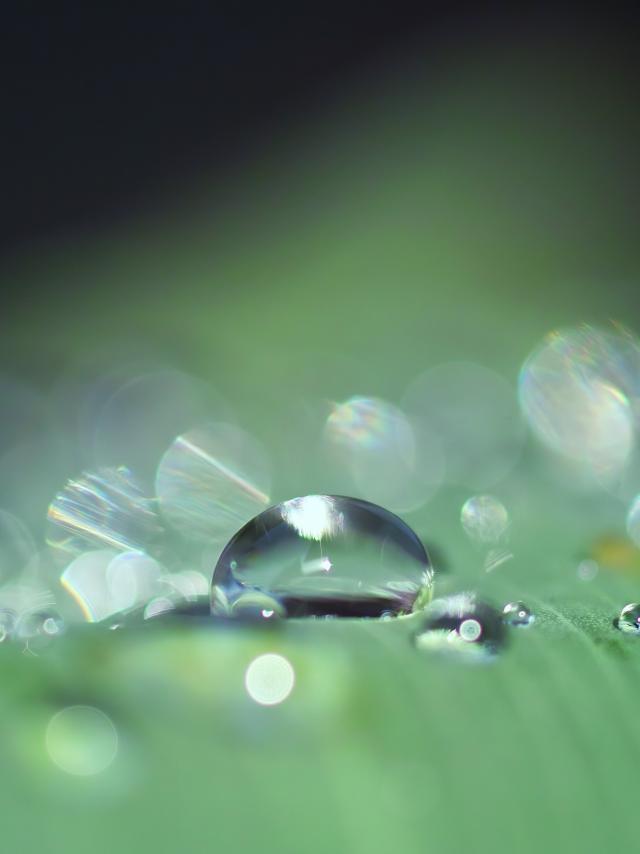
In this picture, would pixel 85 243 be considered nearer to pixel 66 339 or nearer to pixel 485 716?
pixel 66 339

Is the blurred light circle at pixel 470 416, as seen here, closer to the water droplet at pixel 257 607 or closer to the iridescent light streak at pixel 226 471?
the iridescent light streak at pixel 226 471

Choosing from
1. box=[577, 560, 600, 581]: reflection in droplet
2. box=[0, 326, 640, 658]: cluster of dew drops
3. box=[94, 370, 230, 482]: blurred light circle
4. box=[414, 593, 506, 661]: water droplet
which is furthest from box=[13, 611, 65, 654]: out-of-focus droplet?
box=[94, 370, 230, 482]: blurred light circle

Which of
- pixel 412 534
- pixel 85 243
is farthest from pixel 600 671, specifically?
pixel 85 243

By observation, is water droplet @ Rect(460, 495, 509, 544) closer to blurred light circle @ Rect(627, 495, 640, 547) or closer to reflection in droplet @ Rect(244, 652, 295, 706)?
blurred light circle @ Rect(627, 495, 640, 547)

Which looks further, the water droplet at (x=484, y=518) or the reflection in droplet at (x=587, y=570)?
the water droplet at (x=484, y=518)

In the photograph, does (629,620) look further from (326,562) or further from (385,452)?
(385,452)

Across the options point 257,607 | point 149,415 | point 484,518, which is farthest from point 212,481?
point 257,607

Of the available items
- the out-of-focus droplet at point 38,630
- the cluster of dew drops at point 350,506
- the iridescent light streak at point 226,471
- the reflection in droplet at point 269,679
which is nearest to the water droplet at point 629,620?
the cluster of dew drops at point 350,506
